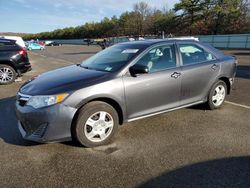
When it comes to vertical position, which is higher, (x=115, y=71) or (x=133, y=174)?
(x=115, y=71)

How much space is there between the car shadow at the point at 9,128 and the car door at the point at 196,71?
9.35 feet

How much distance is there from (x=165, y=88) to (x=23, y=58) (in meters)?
6.57

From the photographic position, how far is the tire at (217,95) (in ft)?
16.8

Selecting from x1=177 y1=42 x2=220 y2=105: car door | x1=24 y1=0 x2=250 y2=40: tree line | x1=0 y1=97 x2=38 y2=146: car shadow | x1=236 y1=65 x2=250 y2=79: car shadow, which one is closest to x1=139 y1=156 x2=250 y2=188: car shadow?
x1=177 y1=42 x2=220 y2=105: car door

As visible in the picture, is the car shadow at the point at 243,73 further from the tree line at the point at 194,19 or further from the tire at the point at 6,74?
the tree line at the point at 194,19

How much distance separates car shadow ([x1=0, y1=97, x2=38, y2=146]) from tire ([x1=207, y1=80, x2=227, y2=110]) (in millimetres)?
3532

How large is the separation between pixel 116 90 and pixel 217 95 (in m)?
2.60

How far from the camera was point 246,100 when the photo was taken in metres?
6.16

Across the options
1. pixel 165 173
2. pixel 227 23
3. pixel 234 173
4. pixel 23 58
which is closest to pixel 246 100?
pixel 234 173

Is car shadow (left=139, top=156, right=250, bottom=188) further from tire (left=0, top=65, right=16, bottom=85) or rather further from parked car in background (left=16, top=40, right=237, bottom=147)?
tire (left=0, top=65, right=16, bottom=85)

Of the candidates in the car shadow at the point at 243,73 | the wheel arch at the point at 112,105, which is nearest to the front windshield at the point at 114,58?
the wheel arch at the point at 112,105

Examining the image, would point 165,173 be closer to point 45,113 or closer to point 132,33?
point 45,113

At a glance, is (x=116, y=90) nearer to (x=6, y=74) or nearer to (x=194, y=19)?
(x=6, y=74)

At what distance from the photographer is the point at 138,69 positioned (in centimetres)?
387
